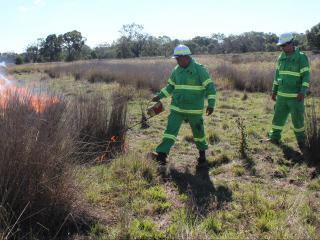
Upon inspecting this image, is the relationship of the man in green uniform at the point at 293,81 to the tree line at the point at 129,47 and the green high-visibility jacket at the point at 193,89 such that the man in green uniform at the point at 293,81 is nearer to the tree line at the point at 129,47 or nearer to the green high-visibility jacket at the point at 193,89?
the green high-visibility jacket at the point at 193,89

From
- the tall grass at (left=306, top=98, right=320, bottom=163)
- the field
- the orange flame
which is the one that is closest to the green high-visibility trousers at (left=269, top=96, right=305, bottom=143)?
the field

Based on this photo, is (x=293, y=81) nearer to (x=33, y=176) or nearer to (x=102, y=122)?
(x=102, y=122)

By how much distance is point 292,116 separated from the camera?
25.9ft

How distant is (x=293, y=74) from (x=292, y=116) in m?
0.79

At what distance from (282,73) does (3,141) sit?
18.8 ft

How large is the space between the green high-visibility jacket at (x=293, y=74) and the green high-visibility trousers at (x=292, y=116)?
14 cm

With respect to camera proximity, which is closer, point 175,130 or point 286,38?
point 175,130

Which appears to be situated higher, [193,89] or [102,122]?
[193,89]

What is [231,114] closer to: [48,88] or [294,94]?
[294,94]

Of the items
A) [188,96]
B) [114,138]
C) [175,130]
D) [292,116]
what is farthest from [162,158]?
[292,116]

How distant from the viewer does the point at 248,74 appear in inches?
692

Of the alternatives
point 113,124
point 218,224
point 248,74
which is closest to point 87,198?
point 218,224

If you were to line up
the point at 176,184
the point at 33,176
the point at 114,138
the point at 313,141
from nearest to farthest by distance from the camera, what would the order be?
1. the point at 33,176
2. the point at 176,184
3. the point at 313,141
4. the point at 114,138

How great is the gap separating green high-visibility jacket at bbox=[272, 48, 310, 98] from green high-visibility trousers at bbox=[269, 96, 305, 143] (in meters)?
0.14
